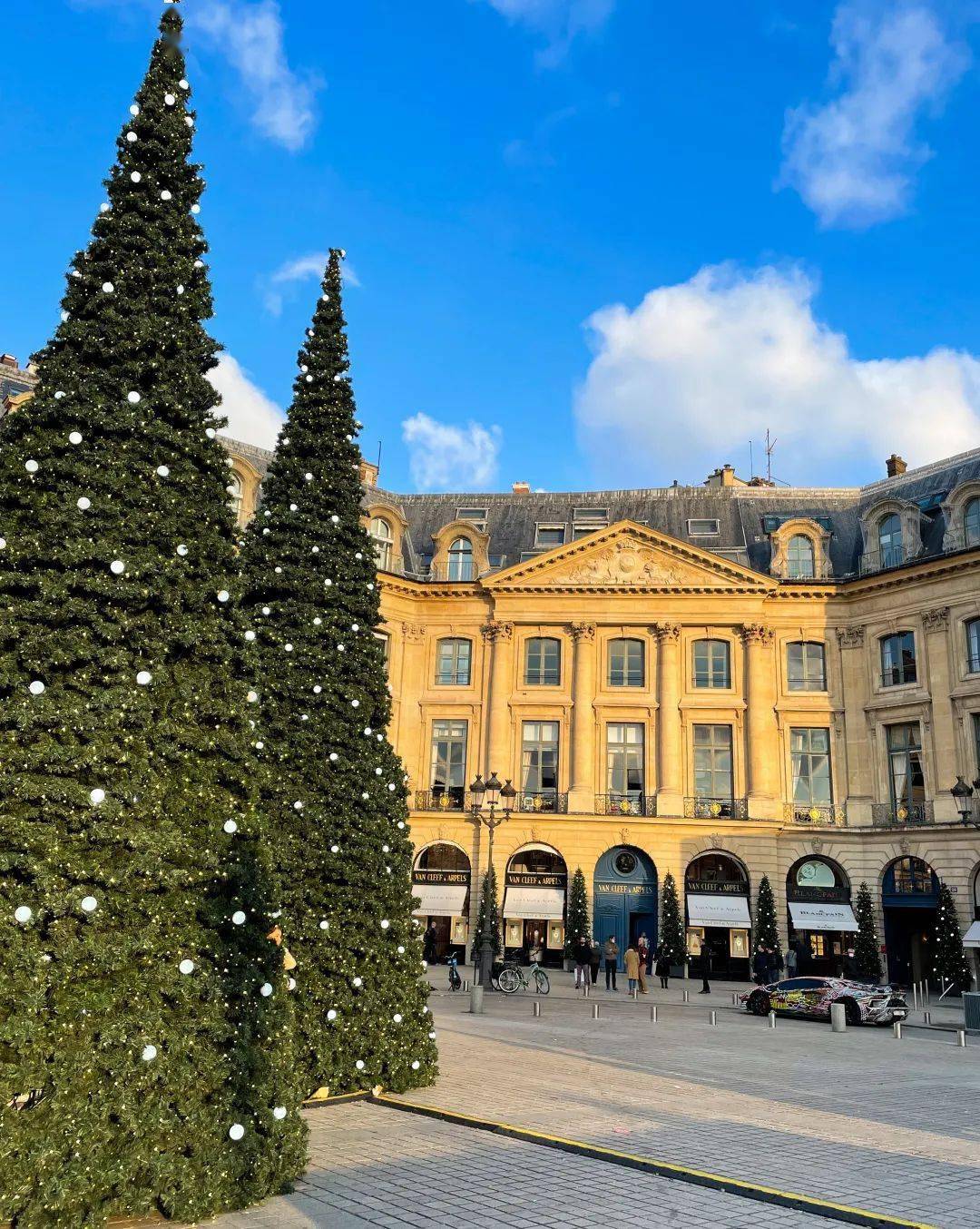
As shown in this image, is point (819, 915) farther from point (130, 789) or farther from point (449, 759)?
point (130, 789)

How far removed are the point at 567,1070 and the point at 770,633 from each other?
3004 cm

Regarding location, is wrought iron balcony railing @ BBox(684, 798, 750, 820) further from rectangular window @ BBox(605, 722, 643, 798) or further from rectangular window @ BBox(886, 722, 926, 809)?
rectangular window @ BBox(886, 722, 926, 809)

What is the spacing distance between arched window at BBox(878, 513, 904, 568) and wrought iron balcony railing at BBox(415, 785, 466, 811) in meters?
20.0

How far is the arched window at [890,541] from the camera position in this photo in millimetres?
41969

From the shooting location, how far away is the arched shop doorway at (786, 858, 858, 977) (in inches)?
1531

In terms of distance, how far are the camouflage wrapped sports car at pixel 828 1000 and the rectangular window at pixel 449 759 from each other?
18289 mm

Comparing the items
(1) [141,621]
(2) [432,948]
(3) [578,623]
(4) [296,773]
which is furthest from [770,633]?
(1) [141,621]

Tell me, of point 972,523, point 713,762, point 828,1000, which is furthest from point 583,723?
point 828,1000

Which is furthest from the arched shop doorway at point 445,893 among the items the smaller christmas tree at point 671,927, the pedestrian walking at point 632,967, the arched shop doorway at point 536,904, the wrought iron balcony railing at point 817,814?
the wrought iron balcony railing at point 817,814

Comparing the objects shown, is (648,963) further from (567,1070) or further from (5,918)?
(5,918)

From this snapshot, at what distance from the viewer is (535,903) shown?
1607 inches

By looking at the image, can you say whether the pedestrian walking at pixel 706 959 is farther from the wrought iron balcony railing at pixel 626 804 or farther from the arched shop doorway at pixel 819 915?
the wrought iron balcony railing at pixel 626 804

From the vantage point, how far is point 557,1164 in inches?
366

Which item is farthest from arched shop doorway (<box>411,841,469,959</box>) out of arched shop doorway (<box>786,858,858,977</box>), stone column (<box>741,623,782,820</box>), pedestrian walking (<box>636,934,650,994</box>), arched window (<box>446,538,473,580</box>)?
arched shop doorway (<box>786,858,858,977</box>)
